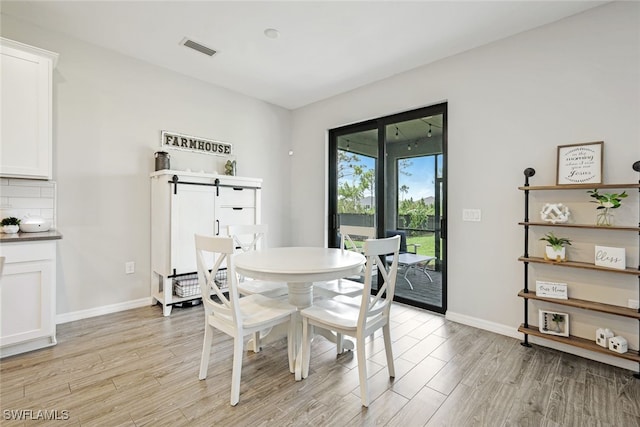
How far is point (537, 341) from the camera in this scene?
8.40 ft

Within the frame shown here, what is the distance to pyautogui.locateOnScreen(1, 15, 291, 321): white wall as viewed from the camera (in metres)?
2.86

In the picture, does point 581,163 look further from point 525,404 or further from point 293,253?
point 293,253

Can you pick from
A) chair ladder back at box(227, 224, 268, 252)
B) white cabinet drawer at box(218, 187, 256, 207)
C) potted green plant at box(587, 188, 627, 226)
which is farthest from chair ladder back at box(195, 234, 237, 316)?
potted green plant at box(587, 188, 627, 226)

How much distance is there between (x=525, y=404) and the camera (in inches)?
69.4

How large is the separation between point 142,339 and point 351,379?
1848 mm

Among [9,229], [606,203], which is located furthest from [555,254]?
[9,229]

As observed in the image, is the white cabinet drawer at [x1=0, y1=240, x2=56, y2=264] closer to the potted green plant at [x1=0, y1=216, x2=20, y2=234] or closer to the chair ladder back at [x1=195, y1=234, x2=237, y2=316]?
the potted green plant at [x1=0, y1=216, x2=20, y2=234]

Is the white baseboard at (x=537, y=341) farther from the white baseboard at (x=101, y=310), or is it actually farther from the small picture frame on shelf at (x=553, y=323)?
the white baseboard at (x=101, y=310)

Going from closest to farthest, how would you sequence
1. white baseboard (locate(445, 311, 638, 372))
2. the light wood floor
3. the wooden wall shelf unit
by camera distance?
the light wood floor → the wooden wall shelf unit → white baseboard (locate(445, 311, 638, 372))

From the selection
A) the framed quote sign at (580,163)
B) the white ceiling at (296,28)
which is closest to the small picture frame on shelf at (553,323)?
the framed quote sign at (580,163)

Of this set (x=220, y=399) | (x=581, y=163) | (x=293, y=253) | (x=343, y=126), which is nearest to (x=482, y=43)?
(x=581, y=163)

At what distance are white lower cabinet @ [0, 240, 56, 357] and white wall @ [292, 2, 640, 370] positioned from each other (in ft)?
12.0

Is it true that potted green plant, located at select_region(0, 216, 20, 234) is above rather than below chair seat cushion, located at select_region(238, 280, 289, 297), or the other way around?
above

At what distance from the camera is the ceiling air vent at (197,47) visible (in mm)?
2924
